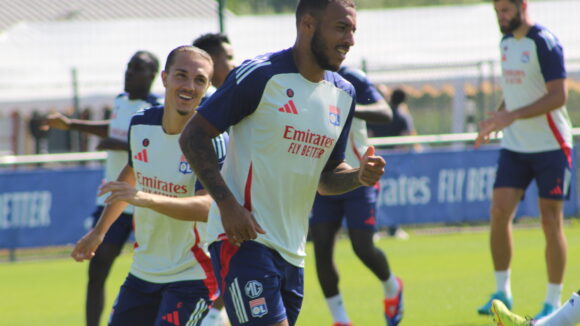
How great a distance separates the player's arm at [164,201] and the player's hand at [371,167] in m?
0.87

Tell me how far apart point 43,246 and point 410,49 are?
38.5 feet


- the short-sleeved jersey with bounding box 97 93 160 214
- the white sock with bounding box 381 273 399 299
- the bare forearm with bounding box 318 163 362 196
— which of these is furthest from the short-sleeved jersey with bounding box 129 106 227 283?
the short-sleeved jersey with bounding box 97 93 160 214

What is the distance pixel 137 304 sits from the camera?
5605 mm

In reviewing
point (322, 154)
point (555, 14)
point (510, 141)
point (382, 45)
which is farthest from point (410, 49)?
point (322, 154)

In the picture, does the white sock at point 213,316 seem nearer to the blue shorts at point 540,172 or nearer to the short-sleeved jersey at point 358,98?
the short-sleeved jersey at point 358,98

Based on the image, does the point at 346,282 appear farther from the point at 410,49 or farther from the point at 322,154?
the point at 410,49

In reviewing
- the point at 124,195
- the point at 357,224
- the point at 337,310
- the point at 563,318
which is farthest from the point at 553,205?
the point at 124,195

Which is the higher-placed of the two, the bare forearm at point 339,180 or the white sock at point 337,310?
the bare forearm at point 339,180

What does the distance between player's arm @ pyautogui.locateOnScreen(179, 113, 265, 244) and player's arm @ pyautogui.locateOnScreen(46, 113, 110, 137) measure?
4.54m

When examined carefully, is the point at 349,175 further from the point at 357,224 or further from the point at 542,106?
the point at 542,106

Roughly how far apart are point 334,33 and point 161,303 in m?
1.83

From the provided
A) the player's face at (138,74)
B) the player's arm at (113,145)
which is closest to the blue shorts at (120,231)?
the player's arm at (113,145)

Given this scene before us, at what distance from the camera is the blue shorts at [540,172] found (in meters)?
8.37

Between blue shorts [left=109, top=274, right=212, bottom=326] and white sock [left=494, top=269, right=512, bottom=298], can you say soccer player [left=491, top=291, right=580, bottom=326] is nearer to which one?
blue shorts [left=109, top=274, right=212, bottom=326]
